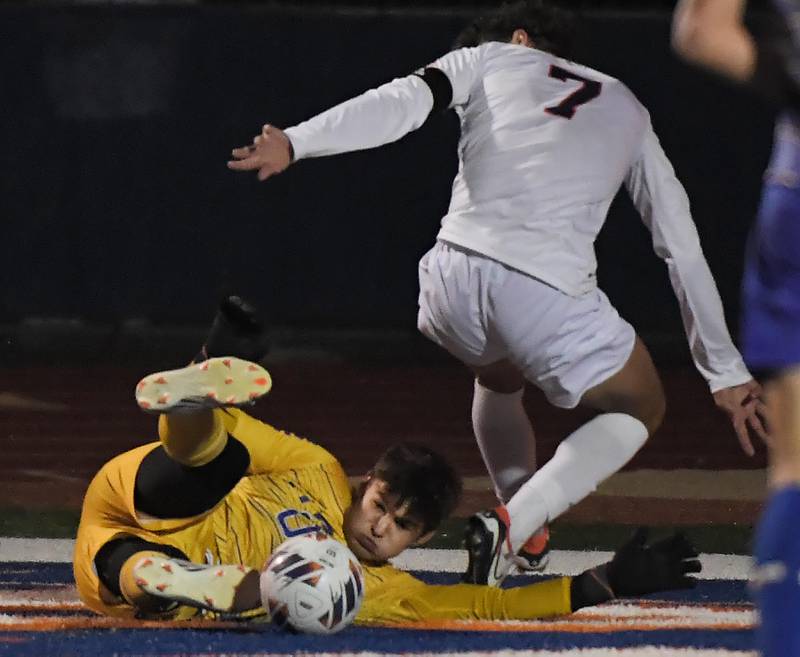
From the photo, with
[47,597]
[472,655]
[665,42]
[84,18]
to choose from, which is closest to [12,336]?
[84,18]

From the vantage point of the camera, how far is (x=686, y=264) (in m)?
4.62

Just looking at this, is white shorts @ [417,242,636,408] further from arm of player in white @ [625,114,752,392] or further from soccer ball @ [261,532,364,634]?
soccer ball @ [261,532,364,634]

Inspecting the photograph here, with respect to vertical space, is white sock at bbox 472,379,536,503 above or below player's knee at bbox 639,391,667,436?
below

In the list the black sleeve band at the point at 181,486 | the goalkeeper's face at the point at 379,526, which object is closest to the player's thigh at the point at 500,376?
the goalkeeper's face at the point at 379,526

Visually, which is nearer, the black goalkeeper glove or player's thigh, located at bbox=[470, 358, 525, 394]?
the black goalkeeper glove

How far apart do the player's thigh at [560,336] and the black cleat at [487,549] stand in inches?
17.1

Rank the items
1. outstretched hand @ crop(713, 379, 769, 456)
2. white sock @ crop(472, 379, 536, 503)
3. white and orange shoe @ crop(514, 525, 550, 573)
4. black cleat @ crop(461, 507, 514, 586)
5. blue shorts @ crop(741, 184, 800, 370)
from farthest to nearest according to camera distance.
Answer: white sock @ crop(472, 379, 536, 503)
white and orange shoe @ crop(514, 525, 550, 573)
outstretched hand @ crop(713, 379, 769, 456)
black cleat @ crop(461, 507, 514, 586)
blue shorts @ crop(741, 184, 800, 370)

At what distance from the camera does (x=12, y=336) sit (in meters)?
10.7

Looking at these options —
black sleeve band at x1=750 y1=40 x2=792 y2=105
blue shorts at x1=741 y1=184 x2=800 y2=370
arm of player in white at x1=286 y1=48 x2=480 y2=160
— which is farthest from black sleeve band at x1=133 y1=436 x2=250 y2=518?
black sleeve band at x1=750 y1=40 x2=792 y2=105

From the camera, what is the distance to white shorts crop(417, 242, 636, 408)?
14.7ft

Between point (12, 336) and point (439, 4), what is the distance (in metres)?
3.31

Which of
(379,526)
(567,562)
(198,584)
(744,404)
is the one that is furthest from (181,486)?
(567,562)

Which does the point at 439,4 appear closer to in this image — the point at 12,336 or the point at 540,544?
the point at 12,336

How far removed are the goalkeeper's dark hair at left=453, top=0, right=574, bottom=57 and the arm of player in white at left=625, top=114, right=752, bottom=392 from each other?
0.37m
